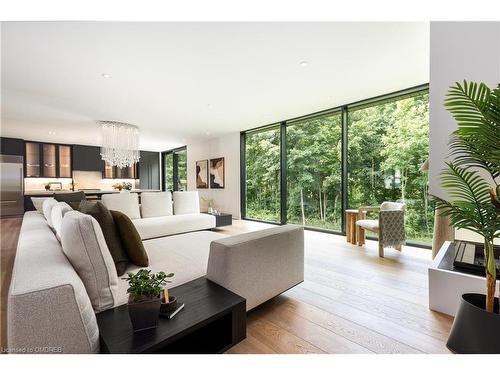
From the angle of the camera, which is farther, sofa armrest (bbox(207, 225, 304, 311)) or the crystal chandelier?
the crystal chandelier

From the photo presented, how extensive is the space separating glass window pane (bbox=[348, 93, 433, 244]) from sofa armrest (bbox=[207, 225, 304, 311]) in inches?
99.2

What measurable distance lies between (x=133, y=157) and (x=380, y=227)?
17.5 feet

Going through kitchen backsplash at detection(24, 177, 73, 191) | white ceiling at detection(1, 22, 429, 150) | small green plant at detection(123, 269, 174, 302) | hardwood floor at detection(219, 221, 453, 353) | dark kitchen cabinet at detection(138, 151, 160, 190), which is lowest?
hardwood floor at detection(219, 221, 453, 353)

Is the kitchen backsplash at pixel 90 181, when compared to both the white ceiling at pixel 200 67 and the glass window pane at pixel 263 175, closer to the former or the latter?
the white ceiling at pixel 200 67

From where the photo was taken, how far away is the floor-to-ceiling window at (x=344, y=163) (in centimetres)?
354

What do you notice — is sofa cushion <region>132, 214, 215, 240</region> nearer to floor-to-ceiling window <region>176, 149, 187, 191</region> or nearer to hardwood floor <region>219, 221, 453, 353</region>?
hardwood floor <region>219, 221, 453, 353</region>

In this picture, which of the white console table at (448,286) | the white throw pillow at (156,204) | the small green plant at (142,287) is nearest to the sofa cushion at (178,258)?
the small green plant at (142,287)

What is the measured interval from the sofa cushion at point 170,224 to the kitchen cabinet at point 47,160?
5.72 metres

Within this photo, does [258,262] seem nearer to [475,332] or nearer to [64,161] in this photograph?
[475,332]

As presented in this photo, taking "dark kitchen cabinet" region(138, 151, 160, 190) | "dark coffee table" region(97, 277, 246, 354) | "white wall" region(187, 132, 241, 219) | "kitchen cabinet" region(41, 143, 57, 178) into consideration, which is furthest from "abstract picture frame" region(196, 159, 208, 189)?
"dark coffee table" region(97, 277, 246, 354)

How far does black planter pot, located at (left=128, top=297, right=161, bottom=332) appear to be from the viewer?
107cm

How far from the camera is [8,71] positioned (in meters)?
2.86

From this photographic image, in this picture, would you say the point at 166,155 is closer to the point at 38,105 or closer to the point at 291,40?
the point at 38,105

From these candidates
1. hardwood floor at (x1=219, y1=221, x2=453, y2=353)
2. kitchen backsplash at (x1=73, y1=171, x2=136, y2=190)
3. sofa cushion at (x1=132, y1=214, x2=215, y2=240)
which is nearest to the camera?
hardwood floor at (x1=219, y1=221, x2=453, y2=353)
